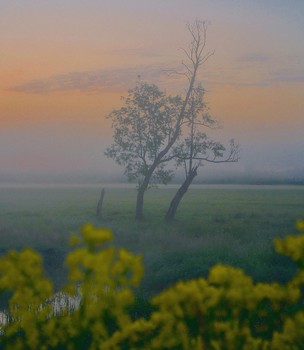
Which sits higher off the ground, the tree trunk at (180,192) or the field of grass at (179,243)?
the tree trunk at (180,192)

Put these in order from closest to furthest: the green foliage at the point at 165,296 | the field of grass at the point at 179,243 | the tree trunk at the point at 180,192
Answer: the green foliage at the point at 165,296, the field of grass at the point at 179,243, the tree trunk at the point at 180,192

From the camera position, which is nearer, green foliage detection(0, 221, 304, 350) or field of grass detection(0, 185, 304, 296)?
green foliage detection(0, 221, 304, 350)

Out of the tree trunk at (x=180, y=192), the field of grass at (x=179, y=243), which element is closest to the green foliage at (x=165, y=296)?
the field of grass at (x=179, y=243)

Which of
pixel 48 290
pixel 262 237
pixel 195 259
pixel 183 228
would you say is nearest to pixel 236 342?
pixel 48 290

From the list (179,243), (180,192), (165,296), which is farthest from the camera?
(180,192)

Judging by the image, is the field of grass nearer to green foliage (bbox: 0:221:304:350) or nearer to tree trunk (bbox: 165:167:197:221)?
tree trunk (bbox: 165:167:197:221)

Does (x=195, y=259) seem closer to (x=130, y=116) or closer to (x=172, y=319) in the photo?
(x=172, y=319)

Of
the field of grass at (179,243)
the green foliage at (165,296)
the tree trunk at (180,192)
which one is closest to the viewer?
the green foliage at (165,296)

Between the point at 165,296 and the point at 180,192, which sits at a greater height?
the point at 180,192

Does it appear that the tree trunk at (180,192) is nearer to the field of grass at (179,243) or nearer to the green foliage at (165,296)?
the field of grass at (179,243)

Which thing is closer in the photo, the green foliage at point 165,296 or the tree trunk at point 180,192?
the green foliage at point 165,296

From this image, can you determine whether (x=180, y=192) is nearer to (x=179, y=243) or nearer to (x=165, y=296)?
(x=179, y=243)

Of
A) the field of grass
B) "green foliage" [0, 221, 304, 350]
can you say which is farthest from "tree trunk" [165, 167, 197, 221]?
"green foliage" [0, 221, 304, 350]

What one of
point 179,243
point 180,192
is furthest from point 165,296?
point 180,192
